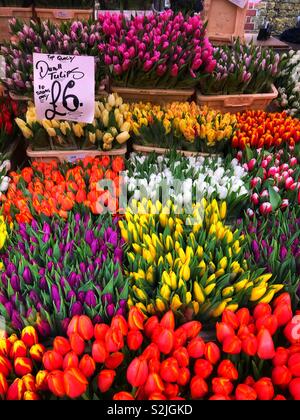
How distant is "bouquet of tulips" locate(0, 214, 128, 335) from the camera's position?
1067 mm

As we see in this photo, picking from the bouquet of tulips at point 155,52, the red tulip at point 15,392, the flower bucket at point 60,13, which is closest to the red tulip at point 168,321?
the red tulip at point 15,392

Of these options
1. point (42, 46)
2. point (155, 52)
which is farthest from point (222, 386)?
point (42, 46)

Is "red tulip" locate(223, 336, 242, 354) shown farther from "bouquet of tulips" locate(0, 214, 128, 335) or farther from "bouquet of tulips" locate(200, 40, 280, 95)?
"bouquet of tulips" locate(200, 40, 280, 95)

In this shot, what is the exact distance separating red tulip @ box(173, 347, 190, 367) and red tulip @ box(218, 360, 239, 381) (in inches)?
2.9

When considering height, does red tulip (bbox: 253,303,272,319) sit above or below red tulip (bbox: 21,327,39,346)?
above

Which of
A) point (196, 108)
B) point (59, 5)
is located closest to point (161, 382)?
point (196, 108)

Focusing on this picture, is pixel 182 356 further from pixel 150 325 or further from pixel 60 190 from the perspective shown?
pixel 60 190

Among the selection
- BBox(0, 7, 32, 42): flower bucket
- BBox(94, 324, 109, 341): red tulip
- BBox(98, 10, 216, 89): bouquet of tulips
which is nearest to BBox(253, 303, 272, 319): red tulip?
BBox(94, 324, 109, 341): red tulip

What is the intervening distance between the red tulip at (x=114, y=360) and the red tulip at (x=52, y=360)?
105 mm

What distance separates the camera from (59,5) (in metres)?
3.44

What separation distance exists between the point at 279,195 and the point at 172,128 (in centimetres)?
65

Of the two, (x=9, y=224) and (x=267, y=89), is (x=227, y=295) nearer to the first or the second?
(x=9, y=224)

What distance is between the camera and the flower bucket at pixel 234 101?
2.28m

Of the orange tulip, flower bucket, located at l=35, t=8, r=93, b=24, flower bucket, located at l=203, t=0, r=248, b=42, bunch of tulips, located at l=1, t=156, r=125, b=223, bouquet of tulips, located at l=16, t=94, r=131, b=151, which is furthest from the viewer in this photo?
flower bucket, located at l=35, t=8, r=93, b=24
